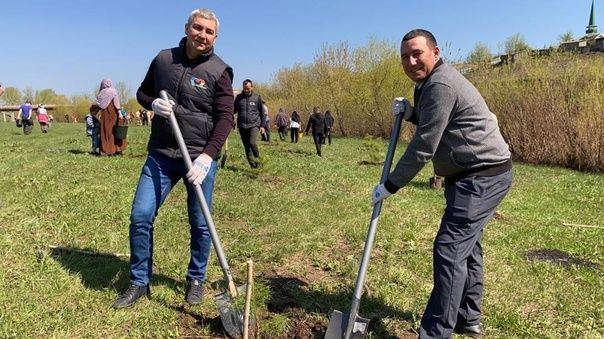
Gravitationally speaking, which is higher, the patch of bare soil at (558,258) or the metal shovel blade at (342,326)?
the metal shovel blade at (342,326)

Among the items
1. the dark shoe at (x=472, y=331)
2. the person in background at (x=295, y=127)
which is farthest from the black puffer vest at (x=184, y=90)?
the person in background at (x=295, y=127)

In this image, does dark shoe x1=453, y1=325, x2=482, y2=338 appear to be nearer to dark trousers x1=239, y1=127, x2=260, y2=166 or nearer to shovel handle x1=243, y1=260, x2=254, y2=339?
shovel handle x1=243, y1=260, x2=254, y2=339

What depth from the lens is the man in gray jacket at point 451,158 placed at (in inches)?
103

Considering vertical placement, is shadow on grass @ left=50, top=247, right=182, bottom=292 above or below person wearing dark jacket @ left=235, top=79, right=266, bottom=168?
below

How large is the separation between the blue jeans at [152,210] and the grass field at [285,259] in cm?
34

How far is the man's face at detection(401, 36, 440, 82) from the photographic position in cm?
263

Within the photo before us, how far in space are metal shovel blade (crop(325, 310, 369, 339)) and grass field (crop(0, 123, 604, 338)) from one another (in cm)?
31

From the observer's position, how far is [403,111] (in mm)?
3193

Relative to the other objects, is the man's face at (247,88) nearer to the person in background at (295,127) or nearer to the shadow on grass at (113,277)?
the shadow on grass at (113,277)

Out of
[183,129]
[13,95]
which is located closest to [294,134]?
[183,129]

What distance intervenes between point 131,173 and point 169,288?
5484 millimetres

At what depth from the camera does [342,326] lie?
2930mm

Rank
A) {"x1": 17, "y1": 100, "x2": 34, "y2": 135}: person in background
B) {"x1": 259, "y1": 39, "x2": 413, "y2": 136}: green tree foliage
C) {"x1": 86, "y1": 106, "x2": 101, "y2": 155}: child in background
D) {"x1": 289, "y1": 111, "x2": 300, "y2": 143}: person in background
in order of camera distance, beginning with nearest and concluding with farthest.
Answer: {"x1": 86, "y1": 106, "x2": 101, "y2": 155}: child in background
{"x1": 17, "y1": 100, "x2": 34, "y2": 135}: person in background
{"x1": 289, "y1": 111, "x2": 300, "y2": 143}: person in background
{"x1": 259, "y1": 39, "x2": 413, "y2": 136}: green tree foliage

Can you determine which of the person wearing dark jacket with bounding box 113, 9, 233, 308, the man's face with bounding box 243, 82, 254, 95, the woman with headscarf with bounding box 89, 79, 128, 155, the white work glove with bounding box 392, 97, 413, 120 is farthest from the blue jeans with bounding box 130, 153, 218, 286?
the woman with headscarf with bounding box 89, 79, 128, 155
